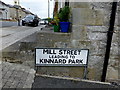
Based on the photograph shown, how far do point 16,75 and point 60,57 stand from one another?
39.8 inches

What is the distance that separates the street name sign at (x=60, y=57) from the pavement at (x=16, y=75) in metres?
0.30

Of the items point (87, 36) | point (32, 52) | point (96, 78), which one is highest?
point (87, 36)

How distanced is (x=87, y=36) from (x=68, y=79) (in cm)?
108

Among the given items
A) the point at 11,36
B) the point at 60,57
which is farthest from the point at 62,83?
the point at 11,36

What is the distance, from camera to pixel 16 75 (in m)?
2.75

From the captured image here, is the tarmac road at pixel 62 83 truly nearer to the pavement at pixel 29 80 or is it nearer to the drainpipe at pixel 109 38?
the pavement at pixel 29 80

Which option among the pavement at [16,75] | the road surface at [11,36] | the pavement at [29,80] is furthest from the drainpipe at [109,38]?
the road surface at [11,36]

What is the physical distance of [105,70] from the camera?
127 inches

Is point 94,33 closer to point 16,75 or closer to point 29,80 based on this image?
point 29,80

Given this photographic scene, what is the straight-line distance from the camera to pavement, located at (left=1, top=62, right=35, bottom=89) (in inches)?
Answer: 97.6

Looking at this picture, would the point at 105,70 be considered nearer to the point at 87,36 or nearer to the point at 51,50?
the point at 87,36

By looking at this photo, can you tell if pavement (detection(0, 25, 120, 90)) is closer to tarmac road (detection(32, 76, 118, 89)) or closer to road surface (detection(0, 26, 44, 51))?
tarmac road (detection(32, 76, 118, 89))

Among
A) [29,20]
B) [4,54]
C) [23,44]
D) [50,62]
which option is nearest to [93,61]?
[50,62]

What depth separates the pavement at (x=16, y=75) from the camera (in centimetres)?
248
